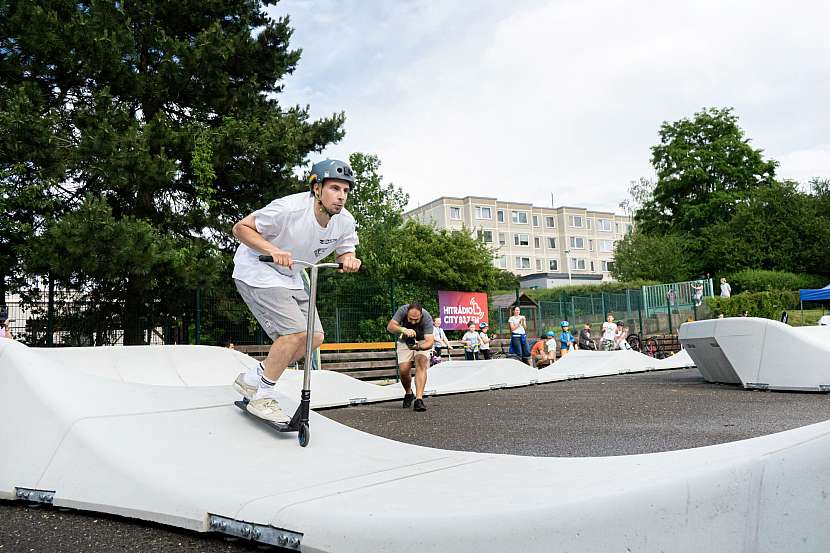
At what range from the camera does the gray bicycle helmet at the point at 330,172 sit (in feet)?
14.1

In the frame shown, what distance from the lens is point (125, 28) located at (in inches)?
598

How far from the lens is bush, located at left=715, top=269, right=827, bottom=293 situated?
3812 cm

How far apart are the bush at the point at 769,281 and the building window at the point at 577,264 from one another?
4661 cm

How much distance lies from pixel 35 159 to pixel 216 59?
4.99 metres

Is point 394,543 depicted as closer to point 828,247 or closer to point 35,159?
point 35,159

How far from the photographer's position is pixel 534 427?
21.4 feet

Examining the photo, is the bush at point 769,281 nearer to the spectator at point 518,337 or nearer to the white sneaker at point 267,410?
the spectator at point 518,337

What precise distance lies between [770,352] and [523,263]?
73828 millimetres

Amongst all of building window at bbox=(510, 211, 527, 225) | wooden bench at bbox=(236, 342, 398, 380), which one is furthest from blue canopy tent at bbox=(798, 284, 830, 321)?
building window at bbox=(510, 211, 527, 225)

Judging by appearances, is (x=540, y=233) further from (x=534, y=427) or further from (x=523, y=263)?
(x=534, y=427)

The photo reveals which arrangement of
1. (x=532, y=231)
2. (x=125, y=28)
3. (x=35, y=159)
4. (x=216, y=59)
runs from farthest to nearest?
(x=532, y=231)
(x=216, y=59)
(x=125, y=28)
(x=35, y=159)

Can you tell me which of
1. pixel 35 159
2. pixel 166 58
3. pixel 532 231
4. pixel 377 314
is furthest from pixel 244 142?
pixel 532 231

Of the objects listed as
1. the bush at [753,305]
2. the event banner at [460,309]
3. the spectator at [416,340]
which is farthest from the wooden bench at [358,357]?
the bush at [753,305]

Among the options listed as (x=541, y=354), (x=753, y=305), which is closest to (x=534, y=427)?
(x=541, y=354)
